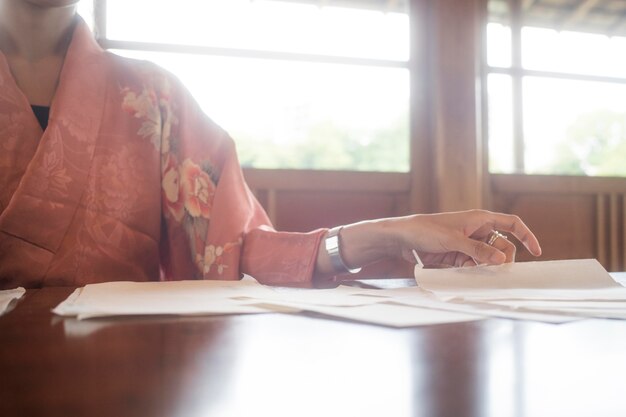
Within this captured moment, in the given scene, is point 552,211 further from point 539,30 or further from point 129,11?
point 129,11

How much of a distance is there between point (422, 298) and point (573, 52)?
6.48 feet

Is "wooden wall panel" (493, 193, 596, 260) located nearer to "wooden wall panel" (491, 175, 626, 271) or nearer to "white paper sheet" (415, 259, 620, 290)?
"wooden wall panel" (491, 175, 626, 271)

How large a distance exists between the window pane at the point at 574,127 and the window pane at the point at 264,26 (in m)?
0.58

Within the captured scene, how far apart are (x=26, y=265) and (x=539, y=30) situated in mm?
1992

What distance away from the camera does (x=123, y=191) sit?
90 cm

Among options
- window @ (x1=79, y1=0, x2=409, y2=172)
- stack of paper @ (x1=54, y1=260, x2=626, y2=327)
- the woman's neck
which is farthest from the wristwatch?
window @ (x1=79, y1=0, x2=409, y2=172)

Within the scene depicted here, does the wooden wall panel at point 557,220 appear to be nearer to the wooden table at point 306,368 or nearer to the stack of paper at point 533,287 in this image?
the stack of paper at point 533,287

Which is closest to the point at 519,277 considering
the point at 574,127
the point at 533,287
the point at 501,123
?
the point at 533,287

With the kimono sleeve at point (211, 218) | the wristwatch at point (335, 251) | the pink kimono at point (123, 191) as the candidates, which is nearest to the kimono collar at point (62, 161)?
the pink kimono at point (123, 191)

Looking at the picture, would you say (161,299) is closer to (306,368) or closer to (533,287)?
(306,368)

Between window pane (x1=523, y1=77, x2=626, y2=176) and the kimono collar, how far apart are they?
163 centimetres

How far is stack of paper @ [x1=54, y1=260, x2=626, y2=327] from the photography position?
1.48 feet

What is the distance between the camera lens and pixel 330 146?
71.8 inches

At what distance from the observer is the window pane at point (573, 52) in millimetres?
2111
